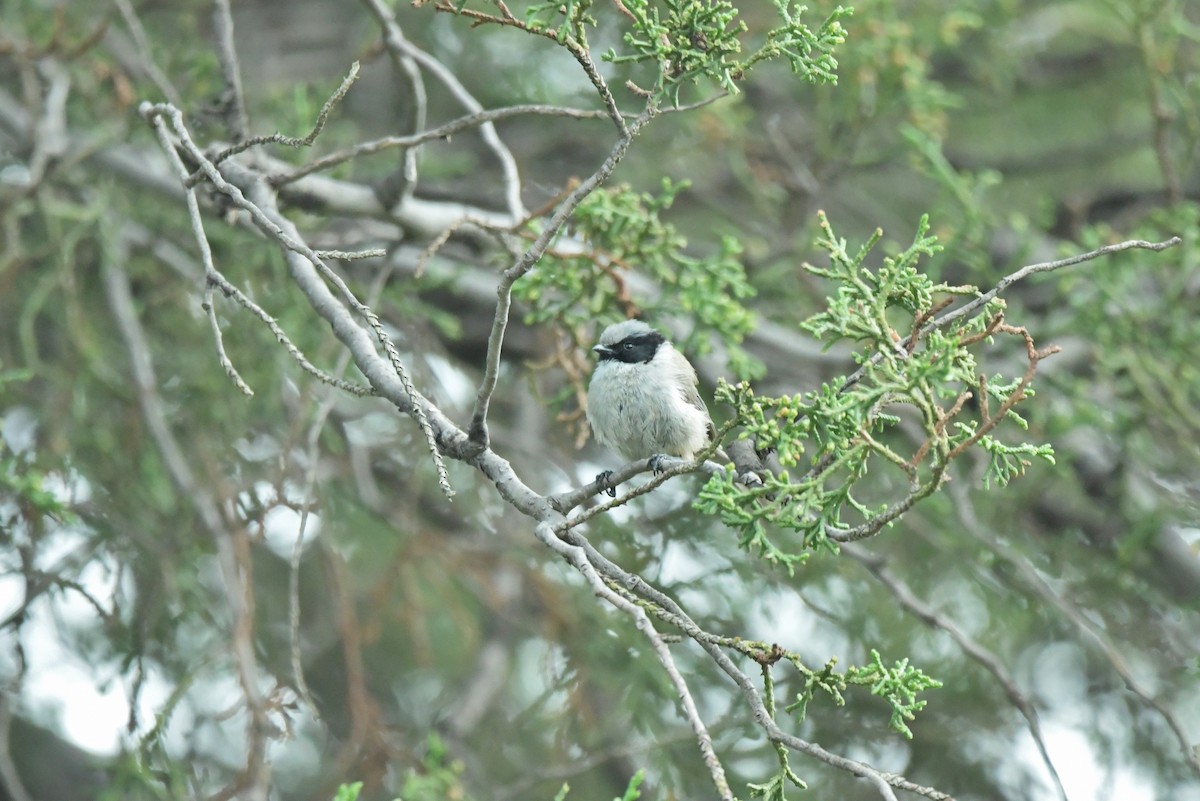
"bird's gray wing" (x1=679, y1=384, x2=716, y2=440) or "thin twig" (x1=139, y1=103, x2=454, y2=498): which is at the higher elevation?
"bird's gray wing" (x1=679, y1=384, x2=716, y2=440)

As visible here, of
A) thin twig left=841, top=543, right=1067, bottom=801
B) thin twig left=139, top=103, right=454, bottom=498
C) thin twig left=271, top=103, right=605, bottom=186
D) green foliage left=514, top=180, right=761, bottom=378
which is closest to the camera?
thin twig left=139, top=103, right=454, bottom=498

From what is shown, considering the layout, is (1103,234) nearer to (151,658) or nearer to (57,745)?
(151,658)

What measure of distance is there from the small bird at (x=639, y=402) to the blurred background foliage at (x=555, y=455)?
0.19 meters

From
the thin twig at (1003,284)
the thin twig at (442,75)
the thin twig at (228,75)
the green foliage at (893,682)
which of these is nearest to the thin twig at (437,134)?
the thin twig at (442,75)

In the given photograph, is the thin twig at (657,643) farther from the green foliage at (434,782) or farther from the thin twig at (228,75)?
the thin twig at (228,75)

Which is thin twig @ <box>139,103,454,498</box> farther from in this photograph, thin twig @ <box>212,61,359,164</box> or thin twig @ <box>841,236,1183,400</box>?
thin twig @ <box>841,236,1183,400</box>

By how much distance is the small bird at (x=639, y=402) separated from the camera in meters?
4.73

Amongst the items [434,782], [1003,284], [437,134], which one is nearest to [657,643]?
[1003,284]

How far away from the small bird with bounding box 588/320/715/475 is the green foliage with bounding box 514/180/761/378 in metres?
0.12

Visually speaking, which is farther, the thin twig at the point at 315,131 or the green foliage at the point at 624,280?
the green foliage at the point at 624,280

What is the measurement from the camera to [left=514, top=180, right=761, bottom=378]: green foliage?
4.60 m

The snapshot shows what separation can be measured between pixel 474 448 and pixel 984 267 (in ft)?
12.4

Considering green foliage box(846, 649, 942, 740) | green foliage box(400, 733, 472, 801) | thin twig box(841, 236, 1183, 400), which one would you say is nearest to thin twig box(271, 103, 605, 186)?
thin twig box(841, 236, 1183, 400)

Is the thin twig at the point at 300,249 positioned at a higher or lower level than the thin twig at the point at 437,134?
lower
